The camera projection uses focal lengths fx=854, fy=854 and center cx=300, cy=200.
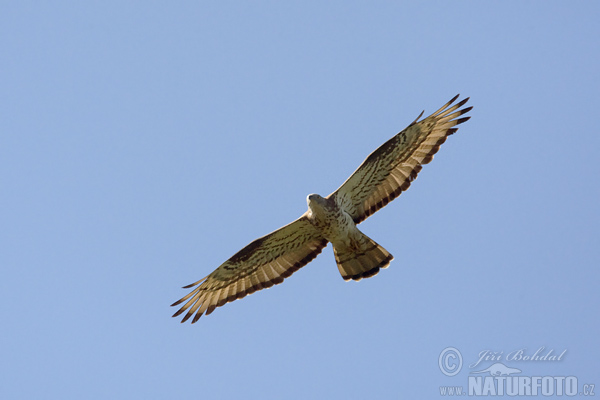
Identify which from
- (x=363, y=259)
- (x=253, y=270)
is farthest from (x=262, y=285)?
(x=363, y=259)

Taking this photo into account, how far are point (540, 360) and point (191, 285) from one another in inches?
233

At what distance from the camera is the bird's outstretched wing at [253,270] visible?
14.5 metres

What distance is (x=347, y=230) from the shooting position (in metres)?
13.9

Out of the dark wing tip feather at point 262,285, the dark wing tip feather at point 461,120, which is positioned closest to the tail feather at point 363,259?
the dark wing tip feather at point 262,285

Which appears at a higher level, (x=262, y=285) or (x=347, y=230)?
(x=347, y=230)

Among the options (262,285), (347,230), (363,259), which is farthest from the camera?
(262,285)

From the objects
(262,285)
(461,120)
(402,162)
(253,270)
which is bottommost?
(262,285)

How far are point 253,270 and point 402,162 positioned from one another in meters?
3.15

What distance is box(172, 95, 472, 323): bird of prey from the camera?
1395cm

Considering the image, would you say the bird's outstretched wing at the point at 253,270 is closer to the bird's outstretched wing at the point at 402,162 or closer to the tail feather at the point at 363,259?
the tail feather at the point at 363,259

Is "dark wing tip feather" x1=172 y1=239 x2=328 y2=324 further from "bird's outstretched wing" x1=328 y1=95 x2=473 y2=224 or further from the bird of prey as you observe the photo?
"bird's outstretched wing" x1=328 y1=95 x2=473 y2=224

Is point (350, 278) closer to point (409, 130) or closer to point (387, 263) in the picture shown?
point (387, 263)

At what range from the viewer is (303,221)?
14.0m

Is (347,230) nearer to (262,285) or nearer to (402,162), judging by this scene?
(402,162)
